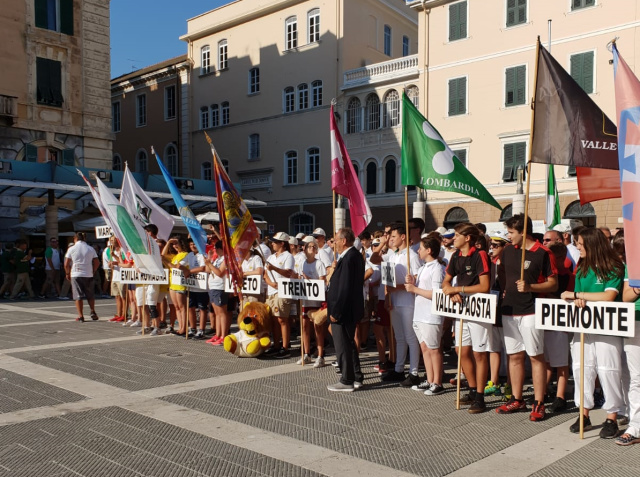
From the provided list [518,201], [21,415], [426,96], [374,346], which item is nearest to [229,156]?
[426,96]

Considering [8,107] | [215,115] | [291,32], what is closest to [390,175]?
[291,32]

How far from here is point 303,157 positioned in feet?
123

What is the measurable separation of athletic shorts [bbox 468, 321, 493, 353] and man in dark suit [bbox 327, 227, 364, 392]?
58.0 inches

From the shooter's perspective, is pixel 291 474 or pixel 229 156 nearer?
pixel 291 474

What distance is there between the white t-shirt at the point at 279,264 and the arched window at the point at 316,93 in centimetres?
2741

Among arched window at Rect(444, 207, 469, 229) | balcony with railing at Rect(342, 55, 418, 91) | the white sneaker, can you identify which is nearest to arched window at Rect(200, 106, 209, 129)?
balcony with railing at Rect(342, 55, 418, 91)

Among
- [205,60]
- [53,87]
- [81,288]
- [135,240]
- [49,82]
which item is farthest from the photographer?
[205,60]

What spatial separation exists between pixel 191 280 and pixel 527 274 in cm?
654

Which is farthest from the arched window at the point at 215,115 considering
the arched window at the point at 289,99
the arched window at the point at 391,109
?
the arched window at the point at 391,109

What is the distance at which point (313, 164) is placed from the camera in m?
37.3

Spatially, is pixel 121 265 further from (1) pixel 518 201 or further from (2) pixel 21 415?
(1) pixel 518 201

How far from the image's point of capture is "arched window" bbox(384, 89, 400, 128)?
33.2 m

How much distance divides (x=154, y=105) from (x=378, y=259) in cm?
3975

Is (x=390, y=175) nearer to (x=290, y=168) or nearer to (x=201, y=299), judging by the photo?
(x=290, y=168)
